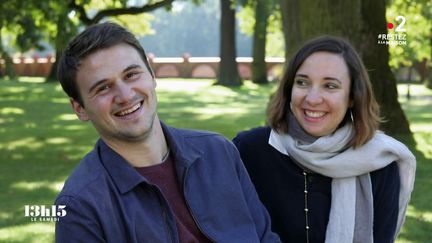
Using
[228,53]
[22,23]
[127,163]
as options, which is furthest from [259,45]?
[127,163]

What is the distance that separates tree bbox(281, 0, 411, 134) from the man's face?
4.36 m

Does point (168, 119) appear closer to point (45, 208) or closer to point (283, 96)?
point (45, 208)

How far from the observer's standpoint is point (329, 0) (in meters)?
7.76

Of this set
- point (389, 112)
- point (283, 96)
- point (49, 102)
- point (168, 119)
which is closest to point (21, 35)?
point (49, 102)

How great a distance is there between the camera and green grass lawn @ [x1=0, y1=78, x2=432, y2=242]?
5.88m

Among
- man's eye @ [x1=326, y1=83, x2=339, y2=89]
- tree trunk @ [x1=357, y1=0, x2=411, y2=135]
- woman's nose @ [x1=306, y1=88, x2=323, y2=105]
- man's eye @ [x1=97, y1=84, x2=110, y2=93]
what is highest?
man's eye @ [x1=97, y1=84, x2=110, y2=93]

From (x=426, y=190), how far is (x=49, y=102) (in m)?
14.8

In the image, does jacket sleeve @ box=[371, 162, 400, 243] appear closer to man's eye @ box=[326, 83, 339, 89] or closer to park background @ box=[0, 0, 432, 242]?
man's eye @ box=[326, 83, 339, 89]

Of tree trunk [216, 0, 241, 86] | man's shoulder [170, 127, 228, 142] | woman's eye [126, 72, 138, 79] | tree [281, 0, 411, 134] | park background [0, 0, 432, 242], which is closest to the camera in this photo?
woman's eye [126, 72, 138, 79]

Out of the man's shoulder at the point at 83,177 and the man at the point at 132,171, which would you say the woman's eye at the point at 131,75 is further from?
the man's shoulder at the point at 83,177

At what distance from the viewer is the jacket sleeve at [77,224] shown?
2.32 meters

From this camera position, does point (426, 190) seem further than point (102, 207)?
Yes

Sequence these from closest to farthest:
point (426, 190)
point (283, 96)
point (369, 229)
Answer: point (369, 229) < point (283, 96) < point (426, 190)

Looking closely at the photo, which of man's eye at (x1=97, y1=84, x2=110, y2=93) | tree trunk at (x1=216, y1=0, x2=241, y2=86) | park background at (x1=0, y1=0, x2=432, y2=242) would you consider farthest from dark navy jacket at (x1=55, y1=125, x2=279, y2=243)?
tree trunk at (x1=216, y1=0, x2=241, y2=86)
